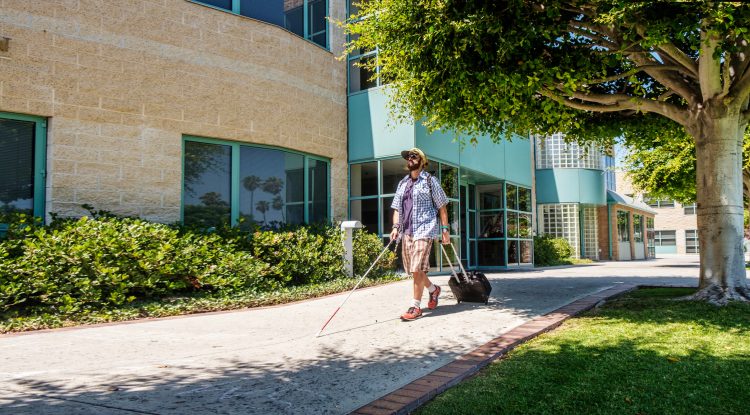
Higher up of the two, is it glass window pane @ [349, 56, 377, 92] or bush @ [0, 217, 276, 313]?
glass window pane @ [349, 56, 377, 92]

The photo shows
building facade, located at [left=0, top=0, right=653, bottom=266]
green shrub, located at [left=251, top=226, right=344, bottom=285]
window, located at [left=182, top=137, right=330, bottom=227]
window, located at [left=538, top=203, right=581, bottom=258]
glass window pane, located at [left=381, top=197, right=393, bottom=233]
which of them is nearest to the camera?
building facade, located at [left=0, top=0, right=653, bottom=266]

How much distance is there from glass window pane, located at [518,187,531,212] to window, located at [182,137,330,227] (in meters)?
8.14

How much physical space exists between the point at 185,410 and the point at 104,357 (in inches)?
67.0

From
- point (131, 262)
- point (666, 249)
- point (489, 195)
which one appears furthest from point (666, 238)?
point (131, 262)

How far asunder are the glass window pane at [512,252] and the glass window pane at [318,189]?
7.11 meters

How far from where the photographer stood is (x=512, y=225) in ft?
54.7

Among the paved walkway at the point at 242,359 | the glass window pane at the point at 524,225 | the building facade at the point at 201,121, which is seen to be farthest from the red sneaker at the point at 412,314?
the glass window pane at the point at 524,225

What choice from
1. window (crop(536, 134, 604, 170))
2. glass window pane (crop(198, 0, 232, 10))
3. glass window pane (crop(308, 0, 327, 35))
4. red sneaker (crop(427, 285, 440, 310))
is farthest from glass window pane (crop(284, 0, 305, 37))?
window (crop(536, 134, 604, 170))

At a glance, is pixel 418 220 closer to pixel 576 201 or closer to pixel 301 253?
pixel 301 253

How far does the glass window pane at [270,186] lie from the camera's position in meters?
10.3

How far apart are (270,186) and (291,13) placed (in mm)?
4052

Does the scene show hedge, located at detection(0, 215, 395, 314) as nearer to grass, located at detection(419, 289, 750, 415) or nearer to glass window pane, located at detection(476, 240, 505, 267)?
grass, located at detection(419, 289, 750, 415)

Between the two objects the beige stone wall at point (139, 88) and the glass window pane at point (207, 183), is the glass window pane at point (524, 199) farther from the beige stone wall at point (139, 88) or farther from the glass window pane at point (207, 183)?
the glass window pane at point (207, 183)

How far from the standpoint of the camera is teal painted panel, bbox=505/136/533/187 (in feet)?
55.3
